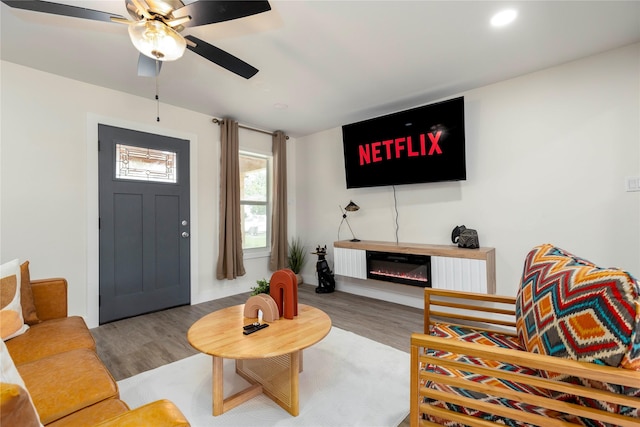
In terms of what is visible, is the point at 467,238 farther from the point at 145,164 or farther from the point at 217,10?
the point at 145,164

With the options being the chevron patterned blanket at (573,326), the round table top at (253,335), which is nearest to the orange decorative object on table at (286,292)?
the round table top at (253,335)

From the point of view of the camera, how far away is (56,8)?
1.46 m

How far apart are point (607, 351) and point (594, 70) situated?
2.73 metres

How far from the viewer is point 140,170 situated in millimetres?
3189

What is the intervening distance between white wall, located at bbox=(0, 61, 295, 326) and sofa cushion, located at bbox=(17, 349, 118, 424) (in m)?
1.78

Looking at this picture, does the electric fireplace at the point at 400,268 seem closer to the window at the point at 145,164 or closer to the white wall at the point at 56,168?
the window at the point at 145,164

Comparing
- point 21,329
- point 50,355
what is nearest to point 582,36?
point 50,355

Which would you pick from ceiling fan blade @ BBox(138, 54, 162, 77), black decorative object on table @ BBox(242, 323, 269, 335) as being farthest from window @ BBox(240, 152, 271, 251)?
black decorative object on table @ BBox(242, 323, 269, 335)

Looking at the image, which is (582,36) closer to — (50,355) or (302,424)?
(302,424)

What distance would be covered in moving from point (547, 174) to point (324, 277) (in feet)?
9.42

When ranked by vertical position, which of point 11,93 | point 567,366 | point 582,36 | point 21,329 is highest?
point 582,36

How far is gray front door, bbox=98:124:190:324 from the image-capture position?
295 cm

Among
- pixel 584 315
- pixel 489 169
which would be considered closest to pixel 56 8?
A: pixel 584 315

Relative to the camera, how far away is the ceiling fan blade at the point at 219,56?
1.75 m
